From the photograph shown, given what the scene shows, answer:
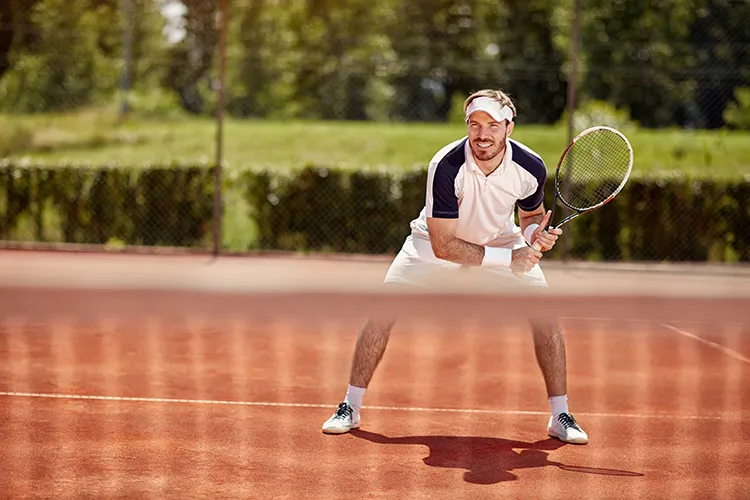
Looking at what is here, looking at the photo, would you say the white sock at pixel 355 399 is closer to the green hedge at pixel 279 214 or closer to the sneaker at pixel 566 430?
the sneaker at pixel 566 430

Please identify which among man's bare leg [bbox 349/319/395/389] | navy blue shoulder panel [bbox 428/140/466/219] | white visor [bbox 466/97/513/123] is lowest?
man's bare leg [bbox 349/319/395/389]

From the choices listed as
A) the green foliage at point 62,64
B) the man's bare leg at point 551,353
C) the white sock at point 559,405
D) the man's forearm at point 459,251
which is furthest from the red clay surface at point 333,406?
the green foliage at point 62,64

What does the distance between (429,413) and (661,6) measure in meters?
10.1

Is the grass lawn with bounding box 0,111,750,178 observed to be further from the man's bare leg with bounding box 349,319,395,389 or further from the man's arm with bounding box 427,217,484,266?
the man's arm with bounding box 427,217,484,266

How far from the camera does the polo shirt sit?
15.4 ft

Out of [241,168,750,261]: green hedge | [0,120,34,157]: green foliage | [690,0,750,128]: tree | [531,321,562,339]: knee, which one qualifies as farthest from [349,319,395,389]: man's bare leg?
[0,120,34,157]: green foliage

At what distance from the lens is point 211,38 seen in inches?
877

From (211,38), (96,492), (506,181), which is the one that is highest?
(211,38)

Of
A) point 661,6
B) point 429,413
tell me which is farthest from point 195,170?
point 429,413

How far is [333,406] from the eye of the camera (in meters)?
5.46

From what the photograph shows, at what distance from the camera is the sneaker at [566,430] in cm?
484

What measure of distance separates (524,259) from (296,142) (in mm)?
15438

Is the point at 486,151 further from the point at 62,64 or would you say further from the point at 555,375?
the point at 62,64

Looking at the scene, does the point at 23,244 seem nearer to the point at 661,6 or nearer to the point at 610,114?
the point at 661,6
